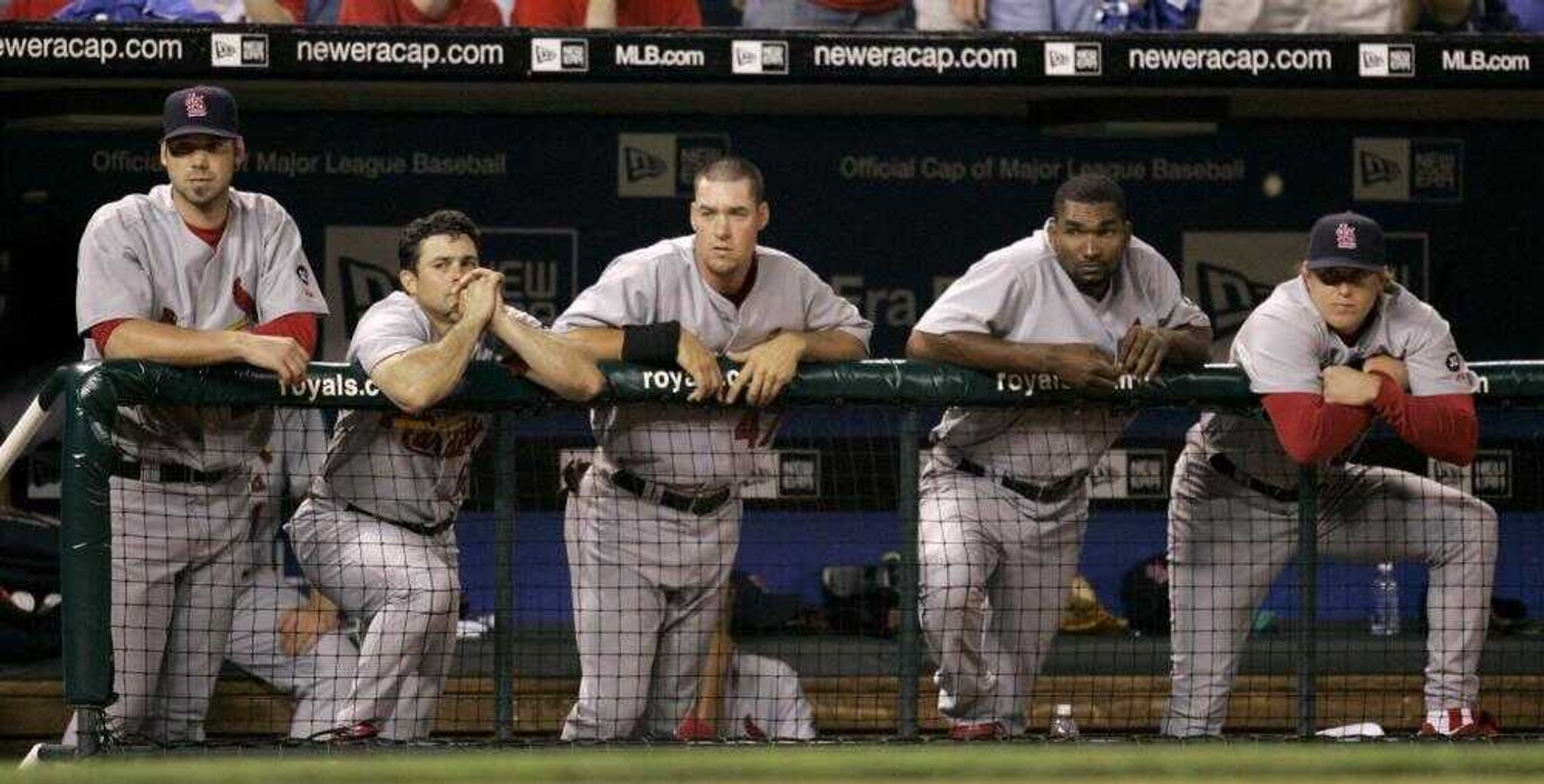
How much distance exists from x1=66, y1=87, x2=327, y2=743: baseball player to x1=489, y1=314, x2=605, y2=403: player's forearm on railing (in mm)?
453

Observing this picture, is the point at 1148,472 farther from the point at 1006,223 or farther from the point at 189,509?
the point at 189,509

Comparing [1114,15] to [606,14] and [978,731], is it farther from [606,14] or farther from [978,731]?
[978,731]

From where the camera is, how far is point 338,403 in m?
5.57

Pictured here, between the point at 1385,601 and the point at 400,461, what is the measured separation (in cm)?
254

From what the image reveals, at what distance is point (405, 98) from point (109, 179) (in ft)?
3.11

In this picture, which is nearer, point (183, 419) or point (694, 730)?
point (183, 419)

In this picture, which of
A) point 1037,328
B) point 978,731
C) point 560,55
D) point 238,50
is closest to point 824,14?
point 560,55

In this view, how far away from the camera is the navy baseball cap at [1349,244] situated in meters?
6.00

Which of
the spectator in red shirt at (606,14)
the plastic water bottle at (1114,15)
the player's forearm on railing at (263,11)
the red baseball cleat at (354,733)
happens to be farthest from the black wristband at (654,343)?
the plastic water bottle at (1114,15)

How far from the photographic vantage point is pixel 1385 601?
6.80 m

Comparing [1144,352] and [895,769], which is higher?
[1144,352]

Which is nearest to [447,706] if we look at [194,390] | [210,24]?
[194,390]

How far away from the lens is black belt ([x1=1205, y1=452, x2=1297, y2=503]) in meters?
6.13

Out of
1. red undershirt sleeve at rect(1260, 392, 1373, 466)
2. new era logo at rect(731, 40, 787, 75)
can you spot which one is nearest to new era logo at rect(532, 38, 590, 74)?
new era logo at rect(731, 40, 787, 75)
